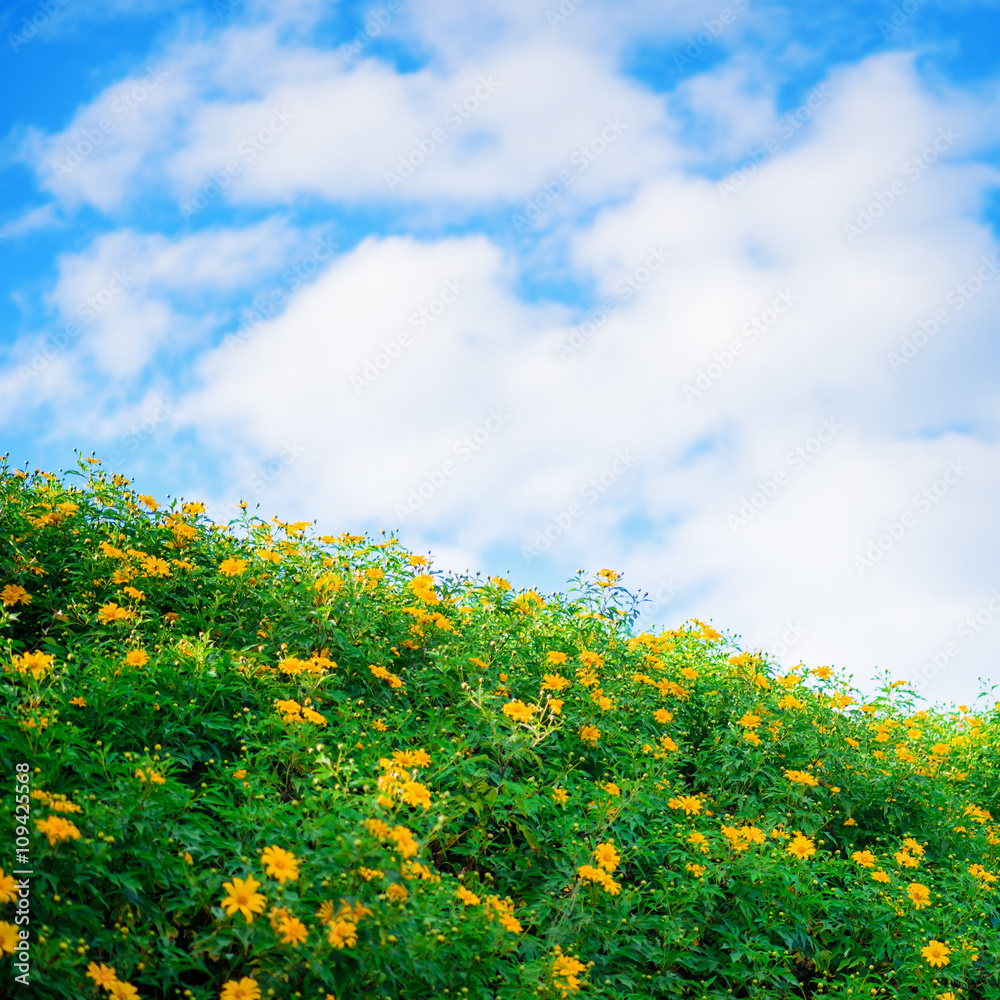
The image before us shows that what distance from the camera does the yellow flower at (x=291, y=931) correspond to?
2660mm

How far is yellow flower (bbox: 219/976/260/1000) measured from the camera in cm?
271

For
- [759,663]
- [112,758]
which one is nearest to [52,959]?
[112,758]

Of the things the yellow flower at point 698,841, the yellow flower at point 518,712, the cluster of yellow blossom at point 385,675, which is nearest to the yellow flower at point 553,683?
the yellow flower at point 518,712

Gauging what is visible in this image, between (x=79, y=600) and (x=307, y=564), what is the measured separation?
1251 millimetres

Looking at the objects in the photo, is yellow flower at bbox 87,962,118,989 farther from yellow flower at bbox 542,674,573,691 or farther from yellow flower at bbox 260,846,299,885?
yellow flower at bbox 542,674,573,691

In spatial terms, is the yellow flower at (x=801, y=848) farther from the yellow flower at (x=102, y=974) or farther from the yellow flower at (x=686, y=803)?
the yellow flower at (x=102, y=974)

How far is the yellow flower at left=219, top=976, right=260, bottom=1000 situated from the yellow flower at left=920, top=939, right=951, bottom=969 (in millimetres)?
A: 3143

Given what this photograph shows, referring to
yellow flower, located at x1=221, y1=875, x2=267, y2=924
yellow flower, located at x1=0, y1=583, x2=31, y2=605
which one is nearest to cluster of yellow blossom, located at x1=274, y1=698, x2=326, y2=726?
yellow flower, located at x1=221, y1=875, x2=267, y2=924

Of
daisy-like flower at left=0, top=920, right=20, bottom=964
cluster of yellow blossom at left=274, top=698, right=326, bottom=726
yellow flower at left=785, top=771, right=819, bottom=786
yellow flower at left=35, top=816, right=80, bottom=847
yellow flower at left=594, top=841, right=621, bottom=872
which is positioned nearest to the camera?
daisy-like flower at left=0, top=920, right=20, bottom=964

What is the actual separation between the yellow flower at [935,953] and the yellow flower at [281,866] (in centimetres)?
309

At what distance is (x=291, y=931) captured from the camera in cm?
266

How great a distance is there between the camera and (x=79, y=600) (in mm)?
5020

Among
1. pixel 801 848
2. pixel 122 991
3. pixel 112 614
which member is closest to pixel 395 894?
pixel 122 991

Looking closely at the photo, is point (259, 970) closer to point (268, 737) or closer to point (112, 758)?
point (112, 758)
